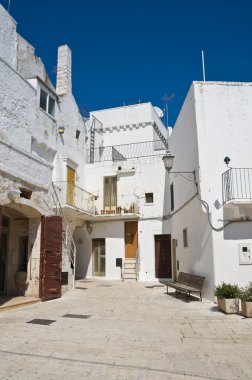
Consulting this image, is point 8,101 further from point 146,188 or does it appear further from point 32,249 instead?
point 146,188

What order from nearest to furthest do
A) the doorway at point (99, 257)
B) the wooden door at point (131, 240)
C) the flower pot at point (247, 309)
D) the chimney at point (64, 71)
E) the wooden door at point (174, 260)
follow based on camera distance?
1. the flower pot at point (247, 309)
2. the wooden door at point (174, 260)
3. the chimney at point (64, 71)
4. the wooden door at point (131, 240)
5. the doorway at point (99, 257)

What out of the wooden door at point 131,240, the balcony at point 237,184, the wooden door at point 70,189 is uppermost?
the wooden door at point 70,189

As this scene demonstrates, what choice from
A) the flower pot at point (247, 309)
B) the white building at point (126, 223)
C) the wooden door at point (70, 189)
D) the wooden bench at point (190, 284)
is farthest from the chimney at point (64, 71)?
the flower pot at point (247, 309)

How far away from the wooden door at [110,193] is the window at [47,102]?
5782 millimetres

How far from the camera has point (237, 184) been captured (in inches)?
391

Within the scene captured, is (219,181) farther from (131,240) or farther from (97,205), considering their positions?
(97,205)

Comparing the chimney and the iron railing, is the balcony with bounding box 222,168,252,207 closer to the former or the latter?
the chimney

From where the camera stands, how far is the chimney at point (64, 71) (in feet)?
56.6

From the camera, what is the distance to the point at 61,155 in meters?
16.1

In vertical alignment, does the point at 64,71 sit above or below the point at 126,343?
above

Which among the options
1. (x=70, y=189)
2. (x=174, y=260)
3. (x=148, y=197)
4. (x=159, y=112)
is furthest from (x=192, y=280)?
(x=159, y=112)

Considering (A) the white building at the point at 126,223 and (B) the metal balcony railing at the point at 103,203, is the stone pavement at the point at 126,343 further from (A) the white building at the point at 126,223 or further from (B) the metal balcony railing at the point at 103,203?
(A) the white building at the point at 126,223

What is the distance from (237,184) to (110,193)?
10.5 metres

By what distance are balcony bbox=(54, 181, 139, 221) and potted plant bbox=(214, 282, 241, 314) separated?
8615 mm
